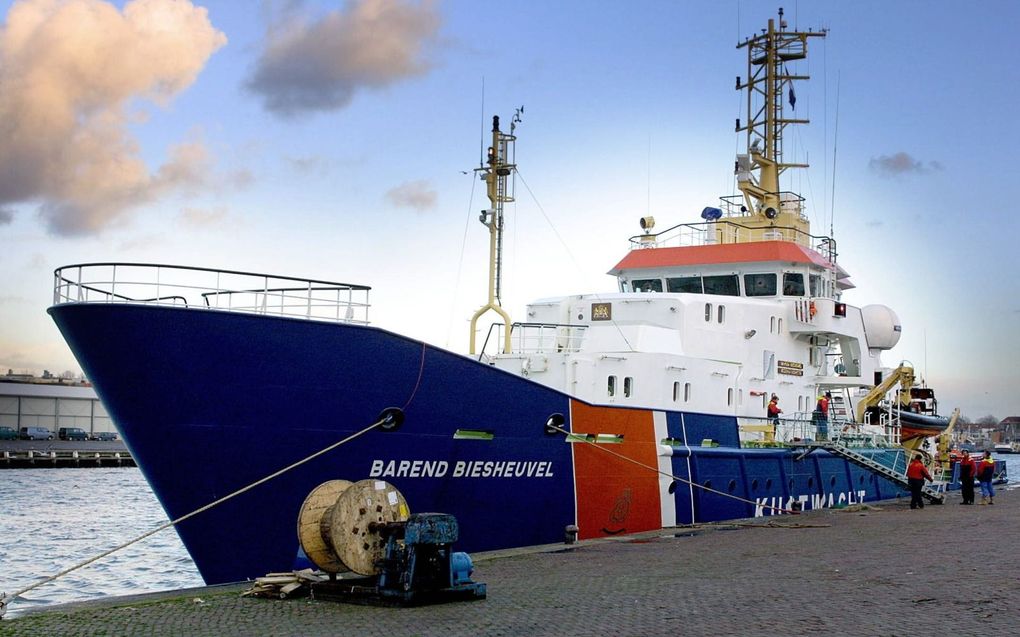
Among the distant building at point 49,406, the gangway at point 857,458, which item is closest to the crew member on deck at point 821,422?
the gangway at point 857,458

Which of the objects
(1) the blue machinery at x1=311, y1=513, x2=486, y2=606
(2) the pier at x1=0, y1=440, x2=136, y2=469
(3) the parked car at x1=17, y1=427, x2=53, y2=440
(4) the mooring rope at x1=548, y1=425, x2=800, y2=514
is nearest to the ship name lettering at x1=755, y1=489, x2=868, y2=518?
(4) the mooring rope at x1=548, y1=425, x2=800, y2=514

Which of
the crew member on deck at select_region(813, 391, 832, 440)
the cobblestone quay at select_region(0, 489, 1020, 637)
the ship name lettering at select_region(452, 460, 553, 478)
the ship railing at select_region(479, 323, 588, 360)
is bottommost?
the cobblestone quay at select_region(0, 489, 1020, 637)

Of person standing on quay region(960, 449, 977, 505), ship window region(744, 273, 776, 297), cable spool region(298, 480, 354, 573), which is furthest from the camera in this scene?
person standing on quay region(960, 449, 977, 505)

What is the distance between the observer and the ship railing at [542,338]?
1792 cm

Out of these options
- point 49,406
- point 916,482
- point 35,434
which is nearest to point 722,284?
point 916,482

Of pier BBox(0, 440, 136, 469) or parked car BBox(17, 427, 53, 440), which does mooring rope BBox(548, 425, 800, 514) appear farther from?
parked car BBox(17, 427, 53, 440)

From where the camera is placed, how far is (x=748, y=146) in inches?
1037

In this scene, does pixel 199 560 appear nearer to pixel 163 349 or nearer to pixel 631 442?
pixel 163 349

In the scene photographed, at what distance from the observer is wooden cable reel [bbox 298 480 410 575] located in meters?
9.59

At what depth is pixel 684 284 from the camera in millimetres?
22531

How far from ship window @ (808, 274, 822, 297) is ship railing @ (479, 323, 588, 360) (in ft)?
21.3

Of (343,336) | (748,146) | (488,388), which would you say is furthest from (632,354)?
(748,146)

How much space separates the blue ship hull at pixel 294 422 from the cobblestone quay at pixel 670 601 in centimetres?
92

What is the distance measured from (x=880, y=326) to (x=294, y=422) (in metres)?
18.1
